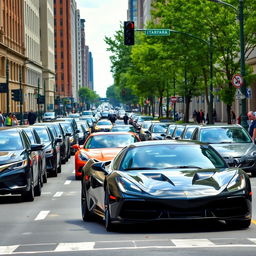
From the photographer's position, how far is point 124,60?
98625mm

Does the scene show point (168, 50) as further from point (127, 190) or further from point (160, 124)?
point (127, 190)

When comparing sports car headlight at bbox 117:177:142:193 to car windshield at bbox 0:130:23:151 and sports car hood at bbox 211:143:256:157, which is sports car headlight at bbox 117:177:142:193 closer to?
car windshield at bbox 0:130:23:151

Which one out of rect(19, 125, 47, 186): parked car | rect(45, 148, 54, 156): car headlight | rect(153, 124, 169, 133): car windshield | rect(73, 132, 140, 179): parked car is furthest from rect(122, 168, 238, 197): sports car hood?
rect(153, 124, 169, 133): car windshield

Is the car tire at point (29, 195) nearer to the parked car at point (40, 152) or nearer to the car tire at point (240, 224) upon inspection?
the parked car at point (40, 152)

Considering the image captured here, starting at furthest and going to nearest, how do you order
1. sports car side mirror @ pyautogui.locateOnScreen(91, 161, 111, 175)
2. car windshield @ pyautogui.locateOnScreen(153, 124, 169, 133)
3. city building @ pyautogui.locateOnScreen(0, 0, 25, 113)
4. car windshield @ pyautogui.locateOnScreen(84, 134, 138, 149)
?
1. city building @ pyautogui.locateOnScreen(0, 0, 25, 113)
2. car windshield @ pyautogui.locateOnScreen(153, 124, 169, 133)
3. car windshield @ pyautogui.locateOnScreen(84, 134, 138, 149)
4. sports car side mirror @ pyautogui.locateOnScreen(91, 161, 111, 175)

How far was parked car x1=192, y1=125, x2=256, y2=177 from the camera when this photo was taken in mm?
21625

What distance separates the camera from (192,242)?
8734 millimetres

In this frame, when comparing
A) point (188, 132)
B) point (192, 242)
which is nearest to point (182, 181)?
point (192, 242)

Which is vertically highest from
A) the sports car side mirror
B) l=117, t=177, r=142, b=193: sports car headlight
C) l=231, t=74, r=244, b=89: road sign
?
l=231, t=74, r=244, b=89: road sign

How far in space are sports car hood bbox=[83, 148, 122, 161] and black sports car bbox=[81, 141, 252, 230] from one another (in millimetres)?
9727

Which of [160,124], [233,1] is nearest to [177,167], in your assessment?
[160,124]

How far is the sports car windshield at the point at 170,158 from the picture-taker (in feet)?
35.2

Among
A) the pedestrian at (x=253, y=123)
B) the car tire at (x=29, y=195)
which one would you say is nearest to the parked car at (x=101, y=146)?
the pedestrian at (x=253, y=123)

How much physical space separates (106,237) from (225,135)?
14.0 m
